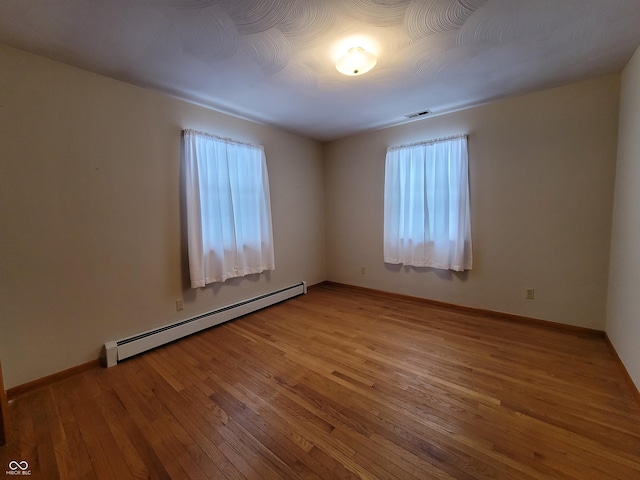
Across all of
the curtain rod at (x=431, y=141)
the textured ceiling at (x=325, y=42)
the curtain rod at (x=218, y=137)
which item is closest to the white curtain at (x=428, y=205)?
the curtain rod at (x=431, y=141)

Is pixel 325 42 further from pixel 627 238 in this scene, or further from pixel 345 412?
pixel 627 238

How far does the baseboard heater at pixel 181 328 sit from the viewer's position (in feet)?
7.07

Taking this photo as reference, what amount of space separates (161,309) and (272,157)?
2.32 meters

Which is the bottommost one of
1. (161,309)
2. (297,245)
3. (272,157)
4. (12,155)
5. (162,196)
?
(161,309)

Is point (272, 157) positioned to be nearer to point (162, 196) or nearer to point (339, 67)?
point (162, 196)

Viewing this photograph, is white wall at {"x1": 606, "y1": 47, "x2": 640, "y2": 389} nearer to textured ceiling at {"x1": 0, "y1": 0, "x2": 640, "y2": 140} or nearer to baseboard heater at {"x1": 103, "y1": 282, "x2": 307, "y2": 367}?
textured ceiling at {"x1": 0, "y1": 0, "x2": 640, "y2": 140}

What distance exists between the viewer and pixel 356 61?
1.81 meters

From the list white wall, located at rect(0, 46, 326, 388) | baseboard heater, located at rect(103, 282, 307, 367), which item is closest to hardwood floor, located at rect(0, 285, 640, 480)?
baseboard heater, located at rect(103, 282, 307, 367)

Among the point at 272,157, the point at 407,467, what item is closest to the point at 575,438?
the point at 407,467

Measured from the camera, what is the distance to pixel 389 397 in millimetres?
1694

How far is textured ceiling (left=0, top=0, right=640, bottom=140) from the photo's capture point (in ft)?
4.81

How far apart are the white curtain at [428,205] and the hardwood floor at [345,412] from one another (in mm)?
1068

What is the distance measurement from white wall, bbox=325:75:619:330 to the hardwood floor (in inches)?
19.3

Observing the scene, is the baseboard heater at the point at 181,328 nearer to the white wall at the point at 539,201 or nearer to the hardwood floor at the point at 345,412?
the hardwood floor at the point at 345,412
